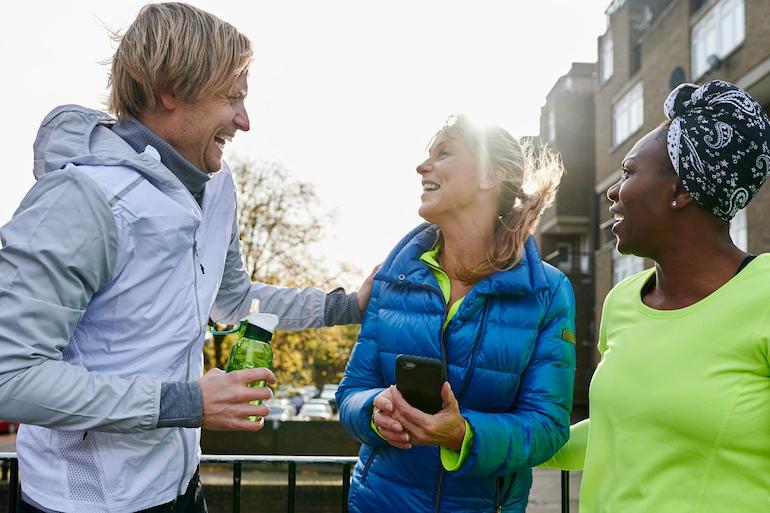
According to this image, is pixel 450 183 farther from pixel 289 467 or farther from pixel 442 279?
pixel 289 467

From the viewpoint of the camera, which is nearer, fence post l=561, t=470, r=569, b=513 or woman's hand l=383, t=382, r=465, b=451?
woman's hand l=383, t=382, r=465, b=451

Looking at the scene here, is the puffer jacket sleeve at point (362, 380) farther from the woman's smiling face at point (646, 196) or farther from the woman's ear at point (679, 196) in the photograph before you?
the woman's ear at point (679, 196)

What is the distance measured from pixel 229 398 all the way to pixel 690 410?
1265 millimetres

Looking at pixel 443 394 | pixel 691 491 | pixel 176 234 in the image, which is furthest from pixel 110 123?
pixel 691 491

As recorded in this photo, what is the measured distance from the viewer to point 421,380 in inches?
85.8

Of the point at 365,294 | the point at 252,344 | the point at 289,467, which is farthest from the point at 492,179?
the point at 289,467

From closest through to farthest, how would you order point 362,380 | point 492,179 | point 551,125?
point 362,380
point 492,179
point 551,125

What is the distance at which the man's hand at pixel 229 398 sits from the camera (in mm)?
2010

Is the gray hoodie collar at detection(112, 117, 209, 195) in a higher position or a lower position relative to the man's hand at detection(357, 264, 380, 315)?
higher

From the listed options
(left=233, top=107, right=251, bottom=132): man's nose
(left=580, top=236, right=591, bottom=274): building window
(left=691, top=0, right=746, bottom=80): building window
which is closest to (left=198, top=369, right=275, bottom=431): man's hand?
(left=233, top=107, right=251, bottom=132): man's nose

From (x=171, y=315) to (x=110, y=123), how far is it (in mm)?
667

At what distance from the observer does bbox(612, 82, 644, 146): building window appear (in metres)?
24.5

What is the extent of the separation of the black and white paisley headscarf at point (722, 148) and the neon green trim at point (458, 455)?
0.98m

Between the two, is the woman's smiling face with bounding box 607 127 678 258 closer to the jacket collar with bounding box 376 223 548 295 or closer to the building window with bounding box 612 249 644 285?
the jacket collar with bounding box 376 223 548 295
